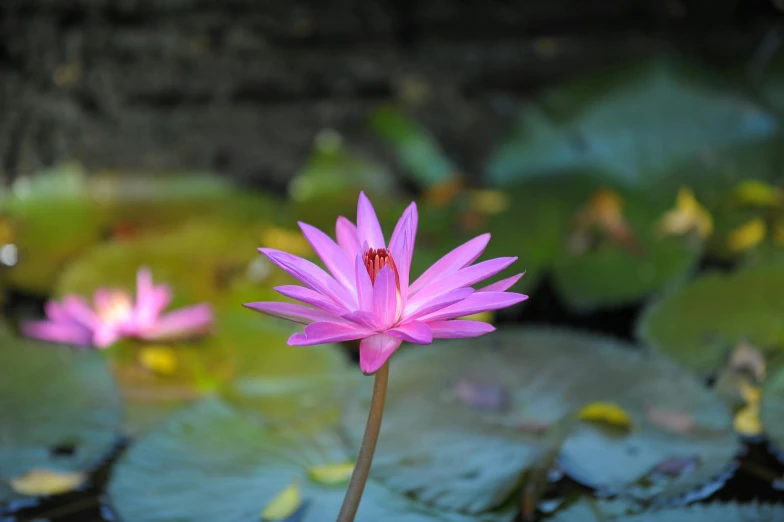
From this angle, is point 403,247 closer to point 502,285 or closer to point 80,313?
point 502,285

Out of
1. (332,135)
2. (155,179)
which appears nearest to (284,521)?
(155,179)

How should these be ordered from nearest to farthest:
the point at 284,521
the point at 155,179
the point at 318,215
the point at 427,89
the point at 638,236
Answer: the point at 284,521
the point at 638,236
the point at 318,215
the point at 155,179
the point at 427,89

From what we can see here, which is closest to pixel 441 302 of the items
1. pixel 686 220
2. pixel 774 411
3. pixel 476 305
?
pixel 476 305

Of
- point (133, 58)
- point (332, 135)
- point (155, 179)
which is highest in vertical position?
point (133, 58)

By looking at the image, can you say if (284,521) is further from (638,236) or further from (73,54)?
(73,54)

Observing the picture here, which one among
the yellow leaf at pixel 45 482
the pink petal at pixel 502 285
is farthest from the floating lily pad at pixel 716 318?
the yellow leaf at pixel 45 482
